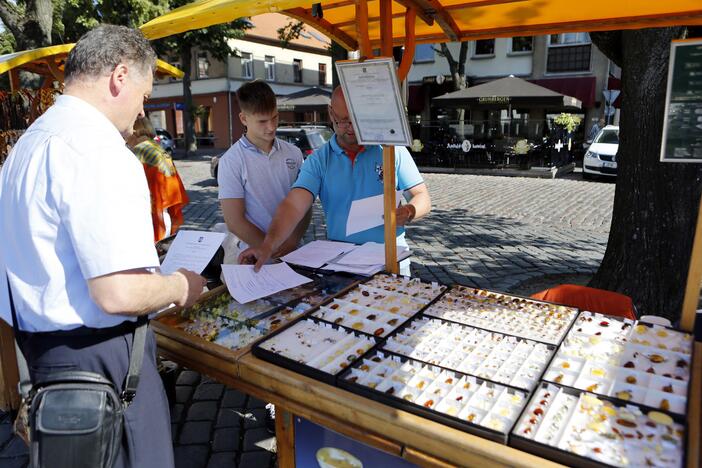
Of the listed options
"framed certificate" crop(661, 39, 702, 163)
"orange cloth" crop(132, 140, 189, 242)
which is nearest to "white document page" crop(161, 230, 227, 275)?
"orange cloth" crop(132, 140, 189, 242)

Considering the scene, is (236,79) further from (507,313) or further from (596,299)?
(507,313)

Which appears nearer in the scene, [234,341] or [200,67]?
[234,341]

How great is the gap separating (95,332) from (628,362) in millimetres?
1509

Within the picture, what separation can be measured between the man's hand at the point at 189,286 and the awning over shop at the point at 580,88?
70.8 feet

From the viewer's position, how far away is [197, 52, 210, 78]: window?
1189 inches

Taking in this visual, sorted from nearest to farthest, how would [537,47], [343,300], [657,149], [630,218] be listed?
[343,300] < [657,149] < [630,218] < [537,47]

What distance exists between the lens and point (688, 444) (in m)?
1.07

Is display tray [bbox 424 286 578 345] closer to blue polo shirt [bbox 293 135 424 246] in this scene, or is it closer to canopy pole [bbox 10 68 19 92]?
blue polo shirt [bbox 293 135 424 246]

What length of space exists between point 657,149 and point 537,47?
64.9ft

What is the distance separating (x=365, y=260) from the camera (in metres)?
2.36

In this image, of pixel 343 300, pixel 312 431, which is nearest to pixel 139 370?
pixel 312 431

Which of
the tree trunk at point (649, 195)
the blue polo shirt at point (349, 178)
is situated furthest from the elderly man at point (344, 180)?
the tree trunk at point (649, 195)

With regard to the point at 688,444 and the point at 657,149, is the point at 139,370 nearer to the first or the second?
the point at 688,444

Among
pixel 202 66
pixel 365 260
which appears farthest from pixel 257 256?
pixel 202 66
